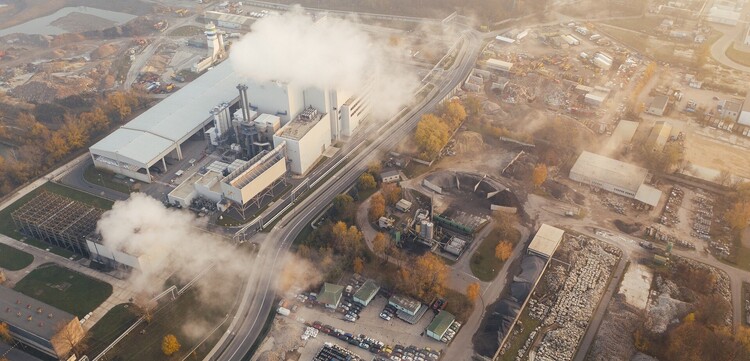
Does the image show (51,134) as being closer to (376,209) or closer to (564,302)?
(376,209)

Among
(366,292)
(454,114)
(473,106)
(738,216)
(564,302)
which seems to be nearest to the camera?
(564,302)

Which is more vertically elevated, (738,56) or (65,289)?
(738,56)

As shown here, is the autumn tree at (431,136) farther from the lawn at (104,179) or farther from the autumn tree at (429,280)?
the lawn at (104,179)

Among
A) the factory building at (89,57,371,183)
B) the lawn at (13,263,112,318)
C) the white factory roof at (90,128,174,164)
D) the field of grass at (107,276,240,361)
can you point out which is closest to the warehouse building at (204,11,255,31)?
the factory building at (89,57,371,183)

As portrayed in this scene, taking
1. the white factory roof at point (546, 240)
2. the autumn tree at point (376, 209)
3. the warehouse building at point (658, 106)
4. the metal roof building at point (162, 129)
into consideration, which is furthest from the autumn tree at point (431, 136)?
the warehouse building at point (658, 106)

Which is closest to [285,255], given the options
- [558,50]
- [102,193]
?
[102,193]

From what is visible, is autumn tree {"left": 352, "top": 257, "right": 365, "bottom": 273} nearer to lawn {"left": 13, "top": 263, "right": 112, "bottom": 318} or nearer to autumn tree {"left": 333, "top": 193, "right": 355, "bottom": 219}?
autumn tree {"left": 333, "top": 193, "right": 355, "bottom": 219}

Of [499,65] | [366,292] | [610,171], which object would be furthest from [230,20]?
[610,171]
